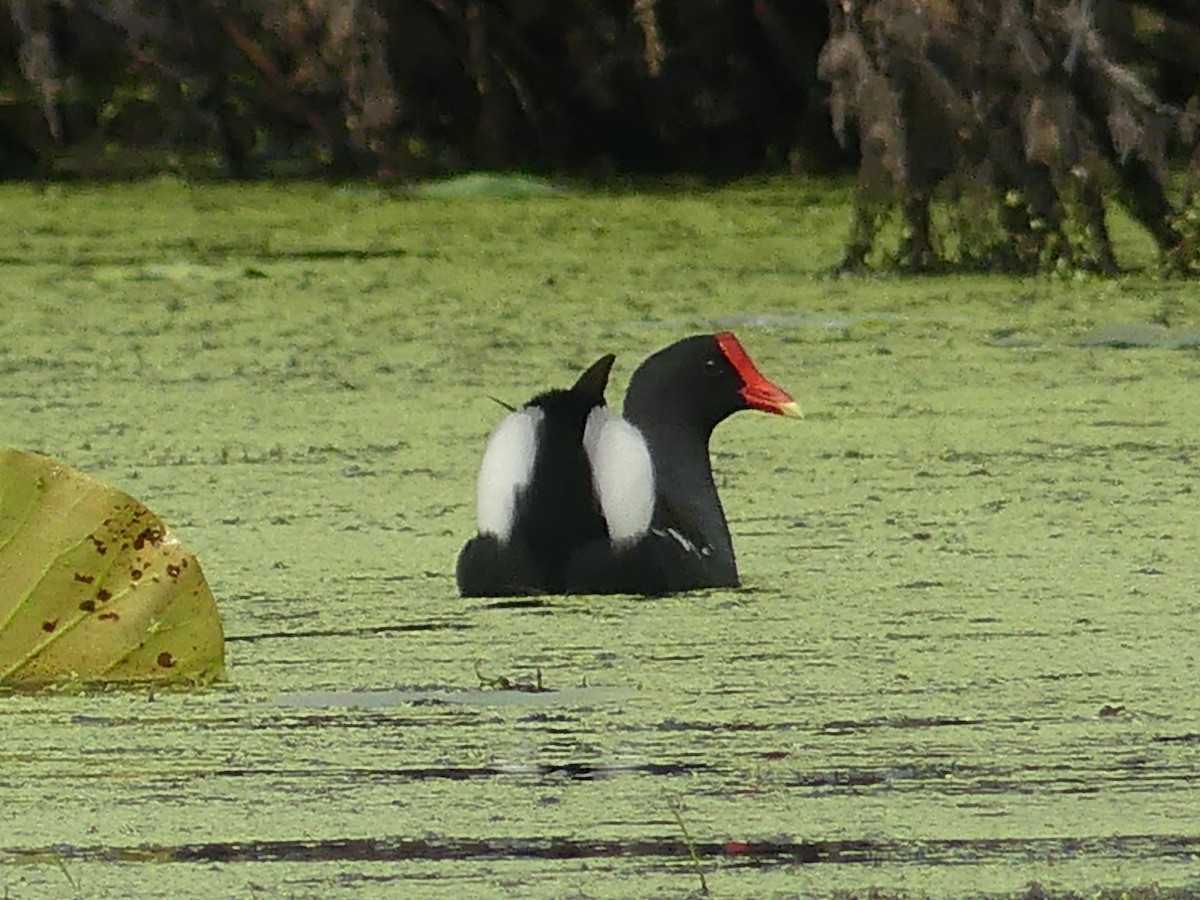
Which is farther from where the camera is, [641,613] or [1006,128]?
[1006,128]

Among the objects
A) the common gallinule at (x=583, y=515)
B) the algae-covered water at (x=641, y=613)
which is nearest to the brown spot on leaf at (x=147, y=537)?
the algae-covered water at (x=641, y=613)

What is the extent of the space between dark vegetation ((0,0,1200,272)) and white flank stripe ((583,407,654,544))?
9.94ft

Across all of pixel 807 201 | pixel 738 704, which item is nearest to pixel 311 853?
pixel 738 704

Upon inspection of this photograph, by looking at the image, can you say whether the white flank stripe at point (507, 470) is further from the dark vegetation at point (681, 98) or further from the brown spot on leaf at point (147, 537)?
the dark vegetation at point (681, 98)

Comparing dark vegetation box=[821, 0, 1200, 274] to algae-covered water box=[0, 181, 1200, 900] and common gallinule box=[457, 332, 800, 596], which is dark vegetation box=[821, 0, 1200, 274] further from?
common gallinule box=[457, 332, 800, 596]

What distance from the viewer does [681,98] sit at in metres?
9.66

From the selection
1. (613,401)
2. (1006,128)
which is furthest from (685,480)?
(1006,128)

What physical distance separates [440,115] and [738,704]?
21.5 ft

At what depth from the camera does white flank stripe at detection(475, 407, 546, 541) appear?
3.74 meters

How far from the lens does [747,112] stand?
9.84m

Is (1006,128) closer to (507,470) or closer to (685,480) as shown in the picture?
(685,480)

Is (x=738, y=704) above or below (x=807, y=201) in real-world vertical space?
above

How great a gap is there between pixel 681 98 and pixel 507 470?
600cm

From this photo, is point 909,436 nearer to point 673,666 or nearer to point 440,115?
point 673,666
